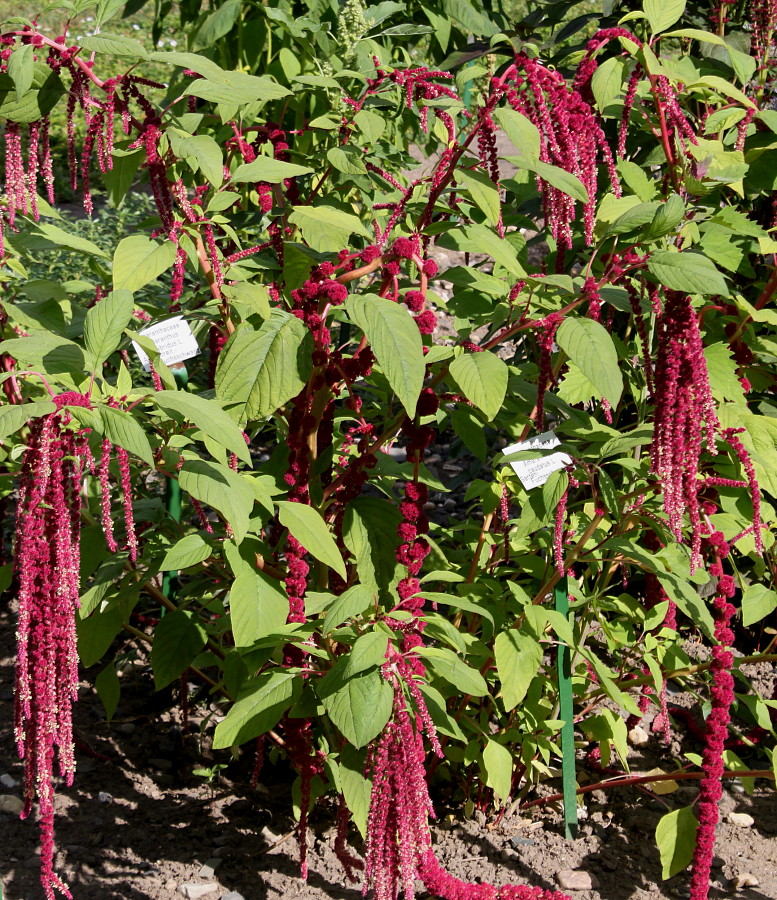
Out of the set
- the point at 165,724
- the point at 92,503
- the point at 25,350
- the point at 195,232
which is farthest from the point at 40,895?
the point at 195,232

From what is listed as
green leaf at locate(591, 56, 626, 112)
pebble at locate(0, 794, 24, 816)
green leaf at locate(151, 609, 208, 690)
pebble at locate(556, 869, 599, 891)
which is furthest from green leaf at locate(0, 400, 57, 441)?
pebble at locate(556, 869, 599, 891)

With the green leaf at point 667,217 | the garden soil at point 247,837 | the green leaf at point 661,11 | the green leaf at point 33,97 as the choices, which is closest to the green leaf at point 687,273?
the green leaf at point 667,217

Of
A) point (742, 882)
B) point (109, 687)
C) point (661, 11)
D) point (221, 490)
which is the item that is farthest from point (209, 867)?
point (661, 11)

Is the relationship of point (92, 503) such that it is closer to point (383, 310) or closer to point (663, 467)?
point (383, 310)

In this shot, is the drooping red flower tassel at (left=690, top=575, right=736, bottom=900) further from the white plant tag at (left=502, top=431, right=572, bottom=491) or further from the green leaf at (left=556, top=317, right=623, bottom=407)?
the green leaf at (left=556, top=317, right=623, bottom=407)

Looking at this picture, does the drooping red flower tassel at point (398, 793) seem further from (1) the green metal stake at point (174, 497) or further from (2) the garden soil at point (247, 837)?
(1) the green metal stake at point (174, 497)

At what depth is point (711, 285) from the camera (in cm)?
126

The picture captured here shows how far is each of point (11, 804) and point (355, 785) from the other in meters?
0.95

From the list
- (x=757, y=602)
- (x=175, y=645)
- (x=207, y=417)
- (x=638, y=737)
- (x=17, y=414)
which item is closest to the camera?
A: (x=17, y=414)

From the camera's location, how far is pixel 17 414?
1.13m

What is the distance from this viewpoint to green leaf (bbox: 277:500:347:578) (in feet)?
4.86

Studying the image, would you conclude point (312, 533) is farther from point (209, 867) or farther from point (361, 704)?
point (209, 867)

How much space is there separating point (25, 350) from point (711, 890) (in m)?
1.75

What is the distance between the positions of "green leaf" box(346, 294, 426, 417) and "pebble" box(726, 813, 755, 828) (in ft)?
4.93
